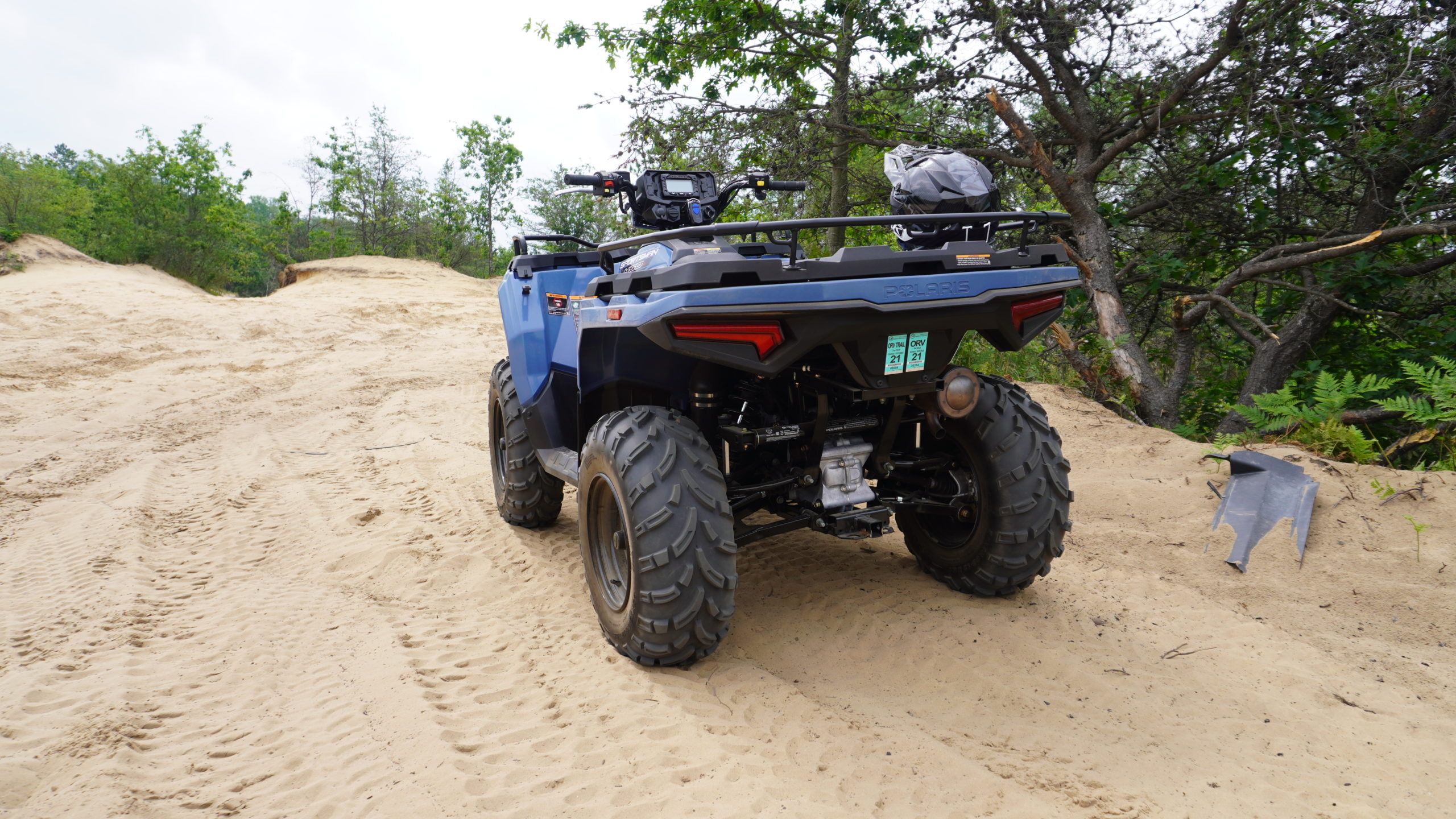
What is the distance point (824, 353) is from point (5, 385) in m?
10.2

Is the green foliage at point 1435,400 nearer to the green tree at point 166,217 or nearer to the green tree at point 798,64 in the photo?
the green tree at point 798,64

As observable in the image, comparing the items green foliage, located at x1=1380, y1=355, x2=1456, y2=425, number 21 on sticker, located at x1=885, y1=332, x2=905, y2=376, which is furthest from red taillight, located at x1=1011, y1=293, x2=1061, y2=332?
green foliage, located at x1=1380, y1=355, x2=1456, y2=425

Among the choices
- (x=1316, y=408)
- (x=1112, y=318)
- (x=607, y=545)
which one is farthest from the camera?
(x=1112, y=318)

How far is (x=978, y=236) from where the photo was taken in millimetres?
3287

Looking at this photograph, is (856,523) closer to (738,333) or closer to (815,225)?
(738,333)

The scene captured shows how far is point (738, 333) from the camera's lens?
255 centimetres

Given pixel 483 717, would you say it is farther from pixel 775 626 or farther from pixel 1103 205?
pixel 1103 205

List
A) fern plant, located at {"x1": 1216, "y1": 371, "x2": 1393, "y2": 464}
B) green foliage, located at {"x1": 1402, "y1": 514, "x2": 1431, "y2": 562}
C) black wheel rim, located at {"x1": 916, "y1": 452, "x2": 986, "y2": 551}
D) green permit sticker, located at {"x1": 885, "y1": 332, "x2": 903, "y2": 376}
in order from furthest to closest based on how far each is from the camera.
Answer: fern plant, located at {"x1": 1216, "y1": 371, "x2": 1393, "y2": 464}, green foliage, located at {"x1": 1402, "y1": 514, "x2": 1431, "y2": 562}, black wheel rim, located at {"x1": 916, "y1": 452, "x2": 986, "y2": 551}, green permit sticker, located at {"x1": 885, "y1": 332, "x2": 903, "y2": 376}

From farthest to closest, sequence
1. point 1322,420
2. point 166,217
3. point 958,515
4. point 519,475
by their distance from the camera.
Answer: point 166,217 → point 1322,420 → point 519,475 → point 958,515

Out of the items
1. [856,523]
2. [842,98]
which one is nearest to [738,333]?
[856,523]

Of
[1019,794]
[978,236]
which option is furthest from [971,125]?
[1019,794]

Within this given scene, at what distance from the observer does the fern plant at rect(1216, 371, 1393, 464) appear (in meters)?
5.06

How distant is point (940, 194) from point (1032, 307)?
601mm

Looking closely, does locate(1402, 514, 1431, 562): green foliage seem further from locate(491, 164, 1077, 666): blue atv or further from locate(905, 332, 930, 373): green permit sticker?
locate(905, 332, 930, 373): green permit sticker
